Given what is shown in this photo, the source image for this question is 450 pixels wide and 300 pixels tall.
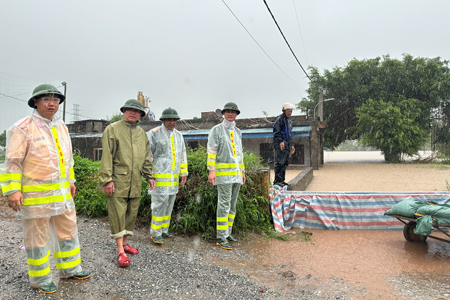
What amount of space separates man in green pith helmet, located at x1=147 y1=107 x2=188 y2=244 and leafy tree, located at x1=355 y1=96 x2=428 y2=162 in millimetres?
19698

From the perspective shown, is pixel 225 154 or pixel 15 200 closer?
pixel 15 200

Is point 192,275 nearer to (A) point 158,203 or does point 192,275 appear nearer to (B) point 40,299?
(A) point 158,203

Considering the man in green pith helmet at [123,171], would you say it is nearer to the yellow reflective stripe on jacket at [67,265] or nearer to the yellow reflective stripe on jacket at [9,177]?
the yellow reflective stripe on jacket at [67,265]

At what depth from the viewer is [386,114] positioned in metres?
20.5

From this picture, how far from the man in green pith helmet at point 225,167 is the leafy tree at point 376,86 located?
20219mm

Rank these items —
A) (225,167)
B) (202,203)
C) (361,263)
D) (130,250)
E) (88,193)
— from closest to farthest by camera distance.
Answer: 1. (130,250)
2. (361,263)
3. (225,167)
4. (202,203)
5. (88,193)

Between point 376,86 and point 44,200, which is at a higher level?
point 376,86

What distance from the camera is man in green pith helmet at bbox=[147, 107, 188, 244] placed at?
13.1 ft

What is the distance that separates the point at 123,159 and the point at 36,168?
936mm

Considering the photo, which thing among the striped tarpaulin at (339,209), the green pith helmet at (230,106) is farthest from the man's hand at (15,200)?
the striped tarpaulin at (339,209)

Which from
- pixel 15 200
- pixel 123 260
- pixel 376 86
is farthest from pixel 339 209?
pixel 376 86

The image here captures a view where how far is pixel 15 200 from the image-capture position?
2.44 m

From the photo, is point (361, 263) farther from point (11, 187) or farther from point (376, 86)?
point (376, 86)

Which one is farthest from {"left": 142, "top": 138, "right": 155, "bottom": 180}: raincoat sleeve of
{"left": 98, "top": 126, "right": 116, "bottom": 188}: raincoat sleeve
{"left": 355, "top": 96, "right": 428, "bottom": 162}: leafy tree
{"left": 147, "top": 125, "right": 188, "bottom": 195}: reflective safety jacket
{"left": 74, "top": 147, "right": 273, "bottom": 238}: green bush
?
{"left": 355, "top": 96, "right": 428, "bottom": 162}: leafy tree
